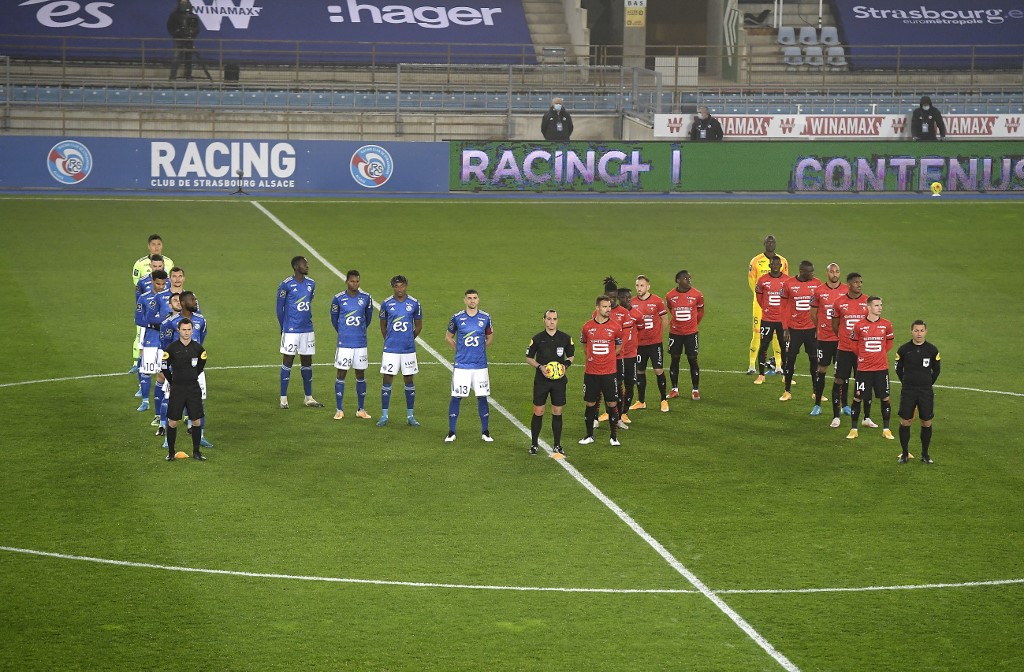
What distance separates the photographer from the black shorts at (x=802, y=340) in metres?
22.8

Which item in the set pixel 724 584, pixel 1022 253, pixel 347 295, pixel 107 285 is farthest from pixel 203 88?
pixel 724 584

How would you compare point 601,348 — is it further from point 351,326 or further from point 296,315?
point 296,315

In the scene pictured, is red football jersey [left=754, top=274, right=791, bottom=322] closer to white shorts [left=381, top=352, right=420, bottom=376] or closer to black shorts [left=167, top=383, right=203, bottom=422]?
white shorts [left=381, top=352, right=420, bottom=376]

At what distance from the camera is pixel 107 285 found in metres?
31.7

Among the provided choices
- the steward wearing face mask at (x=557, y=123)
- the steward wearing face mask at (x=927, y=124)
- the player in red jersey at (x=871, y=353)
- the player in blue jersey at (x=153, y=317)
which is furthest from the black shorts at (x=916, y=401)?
the steward wearing face mask at (x=927, y=124)

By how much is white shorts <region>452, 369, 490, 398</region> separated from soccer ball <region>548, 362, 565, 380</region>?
1.02 meters

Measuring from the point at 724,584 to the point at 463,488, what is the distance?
431cm

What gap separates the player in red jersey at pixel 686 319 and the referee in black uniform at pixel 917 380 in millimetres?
4397

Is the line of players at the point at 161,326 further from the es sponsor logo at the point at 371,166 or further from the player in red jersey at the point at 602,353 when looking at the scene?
the es sponsor logo at the point at 371,166

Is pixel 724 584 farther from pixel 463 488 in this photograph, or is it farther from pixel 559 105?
pixel 559 105

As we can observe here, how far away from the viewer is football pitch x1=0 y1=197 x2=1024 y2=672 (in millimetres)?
13023

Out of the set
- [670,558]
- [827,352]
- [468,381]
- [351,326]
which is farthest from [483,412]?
[827,352]

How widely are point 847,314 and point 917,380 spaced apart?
2185mm

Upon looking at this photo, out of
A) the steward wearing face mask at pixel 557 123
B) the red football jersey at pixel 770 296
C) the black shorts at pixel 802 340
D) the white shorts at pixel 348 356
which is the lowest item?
the white shorts at pixel 348 356
